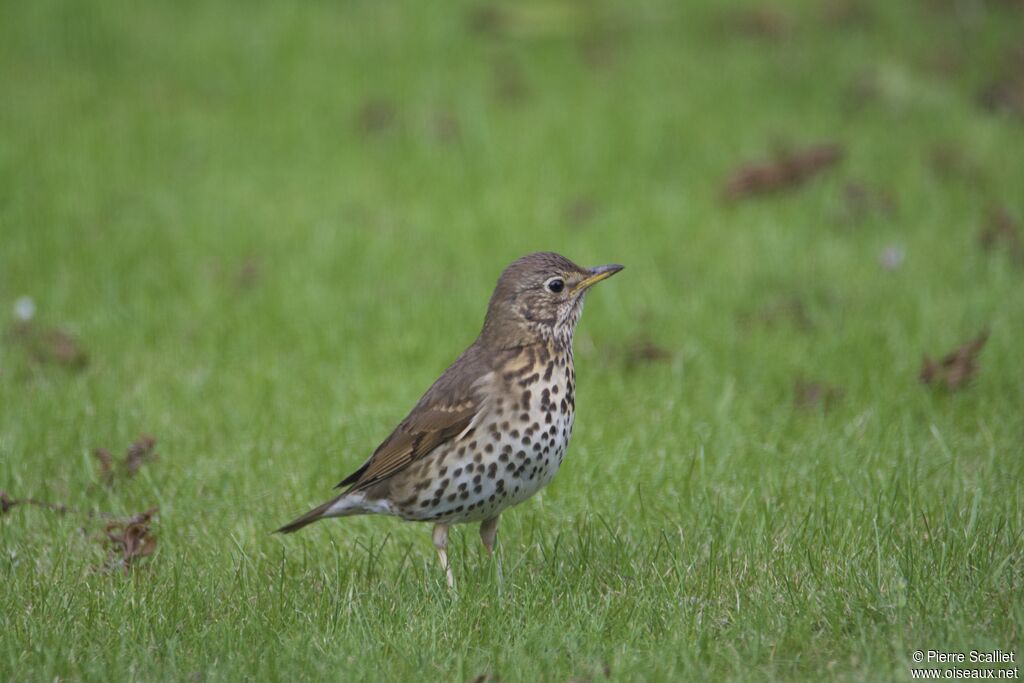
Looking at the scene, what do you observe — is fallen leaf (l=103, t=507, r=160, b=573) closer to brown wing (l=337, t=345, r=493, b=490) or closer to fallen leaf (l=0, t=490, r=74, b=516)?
fallen leaf (l=0, t=490, r=74, b=516)

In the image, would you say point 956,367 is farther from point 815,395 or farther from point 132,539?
point 132,539

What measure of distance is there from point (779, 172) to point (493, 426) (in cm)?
517

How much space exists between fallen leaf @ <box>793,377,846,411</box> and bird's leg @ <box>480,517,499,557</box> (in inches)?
83.0

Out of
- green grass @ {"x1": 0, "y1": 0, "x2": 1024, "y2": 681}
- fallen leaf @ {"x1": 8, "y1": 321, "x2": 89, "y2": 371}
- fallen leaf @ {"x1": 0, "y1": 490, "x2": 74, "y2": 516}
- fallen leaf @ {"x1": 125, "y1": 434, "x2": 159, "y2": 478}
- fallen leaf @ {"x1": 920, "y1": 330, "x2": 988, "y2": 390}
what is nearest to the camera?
green grass @ {"x1": 0, "y1": 0, "x2": 1024, "y2": 681}

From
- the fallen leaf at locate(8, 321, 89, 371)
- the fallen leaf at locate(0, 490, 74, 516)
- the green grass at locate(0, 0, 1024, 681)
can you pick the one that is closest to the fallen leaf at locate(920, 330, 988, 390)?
the green grass at locate(0, 0, 1024, 681)

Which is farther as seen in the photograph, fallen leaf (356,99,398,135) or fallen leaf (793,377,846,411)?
fallen leaf (356,99,398,135)

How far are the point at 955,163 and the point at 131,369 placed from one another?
5796 mm

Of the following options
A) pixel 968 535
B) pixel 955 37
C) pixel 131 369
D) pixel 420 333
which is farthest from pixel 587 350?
pixel 955 37

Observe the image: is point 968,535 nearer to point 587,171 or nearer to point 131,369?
point 131,369

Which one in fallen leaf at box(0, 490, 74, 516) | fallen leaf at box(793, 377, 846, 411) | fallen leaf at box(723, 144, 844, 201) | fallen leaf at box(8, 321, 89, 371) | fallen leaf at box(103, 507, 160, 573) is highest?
fallen leaf at box(723, 144, 844, 201)

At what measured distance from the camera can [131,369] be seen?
7492mm

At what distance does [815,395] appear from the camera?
271 inches

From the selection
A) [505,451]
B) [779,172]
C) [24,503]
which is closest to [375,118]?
[779,172]

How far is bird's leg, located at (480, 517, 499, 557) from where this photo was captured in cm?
534
